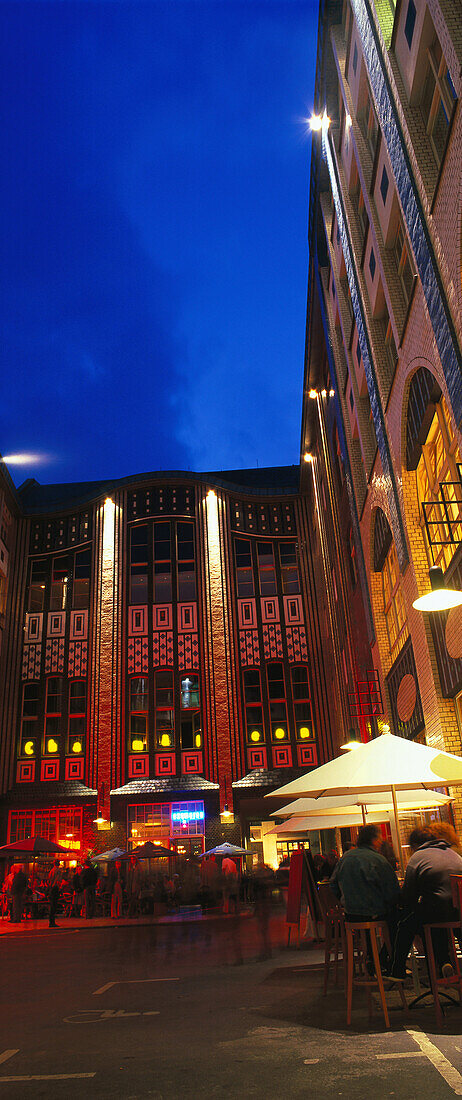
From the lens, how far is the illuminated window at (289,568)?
1481 inches

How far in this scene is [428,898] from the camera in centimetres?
644

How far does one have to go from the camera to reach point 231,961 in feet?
37.9

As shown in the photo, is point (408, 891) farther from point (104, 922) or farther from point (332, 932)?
point (104, 922)

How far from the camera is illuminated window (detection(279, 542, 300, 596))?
37.6 meters

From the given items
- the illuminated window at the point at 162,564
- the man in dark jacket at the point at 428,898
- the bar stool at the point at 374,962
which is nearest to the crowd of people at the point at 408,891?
the man in dark jacket at the point at 428,898

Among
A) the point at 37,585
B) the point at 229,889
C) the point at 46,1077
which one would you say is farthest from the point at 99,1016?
the point at 37,585

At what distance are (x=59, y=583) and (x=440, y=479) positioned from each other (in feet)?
93.2

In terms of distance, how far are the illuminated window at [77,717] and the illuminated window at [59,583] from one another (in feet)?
13.1

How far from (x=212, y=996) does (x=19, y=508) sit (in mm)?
33410

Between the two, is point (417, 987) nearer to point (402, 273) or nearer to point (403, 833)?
point (403, 833)

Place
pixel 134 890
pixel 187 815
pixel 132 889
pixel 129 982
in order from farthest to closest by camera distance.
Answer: pixel 187 815, pixel 132 889, pixel 134 890, pixel 129 982

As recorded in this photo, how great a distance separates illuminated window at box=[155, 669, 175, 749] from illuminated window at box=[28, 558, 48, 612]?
711 cm

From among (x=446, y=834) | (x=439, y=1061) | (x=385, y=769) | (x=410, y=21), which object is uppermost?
(x=410, y=21)

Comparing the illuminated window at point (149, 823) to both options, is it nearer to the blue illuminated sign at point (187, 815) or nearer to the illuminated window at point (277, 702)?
the blue illuminated sign at point (187, 815)
